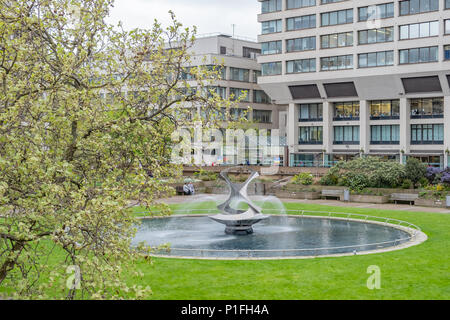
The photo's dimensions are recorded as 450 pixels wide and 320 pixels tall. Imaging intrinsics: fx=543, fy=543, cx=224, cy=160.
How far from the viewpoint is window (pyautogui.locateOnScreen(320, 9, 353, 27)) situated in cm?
7188

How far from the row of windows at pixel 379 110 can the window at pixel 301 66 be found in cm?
708

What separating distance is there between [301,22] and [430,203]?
137 feet

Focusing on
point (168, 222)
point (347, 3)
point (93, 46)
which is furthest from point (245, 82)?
point (93, 46)

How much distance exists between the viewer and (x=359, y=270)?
731 inches

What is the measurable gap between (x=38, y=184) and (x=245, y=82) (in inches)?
3248

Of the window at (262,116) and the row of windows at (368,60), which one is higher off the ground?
the row of windows at (368,60)

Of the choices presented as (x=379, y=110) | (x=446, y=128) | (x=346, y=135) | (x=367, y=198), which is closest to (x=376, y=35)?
(x=379, y=110)

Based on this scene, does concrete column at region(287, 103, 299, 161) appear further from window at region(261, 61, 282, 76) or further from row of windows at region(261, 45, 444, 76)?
row of windows at region(261, 45, 444, 76)

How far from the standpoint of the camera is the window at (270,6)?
78250mm

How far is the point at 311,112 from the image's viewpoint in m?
81.2

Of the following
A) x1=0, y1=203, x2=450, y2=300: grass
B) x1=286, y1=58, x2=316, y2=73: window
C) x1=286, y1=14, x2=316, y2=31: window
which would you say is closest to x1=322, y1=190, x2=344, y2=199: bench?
x1=0, y1=203, x2=450, y2=300: grass

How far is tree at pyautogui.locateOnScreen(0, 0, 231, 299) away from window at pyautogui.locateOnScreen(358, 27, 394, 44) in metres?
60.9

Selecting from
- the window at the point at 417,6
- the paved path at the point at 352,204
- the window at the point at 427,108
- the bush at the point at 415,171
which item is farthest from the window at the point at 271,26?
the bush at the point at 415,171

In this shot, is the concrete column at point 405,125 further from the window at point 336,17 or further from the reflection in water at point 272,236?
the reflection in water at point 272,236
